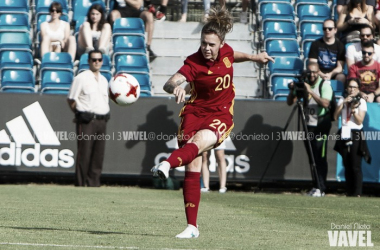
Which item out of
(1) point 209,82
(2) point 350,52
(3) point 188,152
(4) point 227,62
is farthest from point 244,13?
(3) point 188,152

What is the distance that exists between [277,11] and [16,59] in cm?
621

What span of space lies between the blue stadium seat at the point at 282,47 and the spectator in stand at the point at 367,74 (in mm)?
2285

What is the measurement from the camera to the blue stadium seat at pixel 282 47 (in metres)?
18.4

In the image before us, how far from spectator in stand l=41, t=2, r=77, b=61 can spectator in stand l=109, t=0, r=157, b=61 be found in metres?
1.38

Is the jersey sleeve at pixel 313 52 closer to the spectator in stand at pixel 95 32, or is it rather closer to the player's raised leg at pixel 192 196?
the spectator in stand at pixel 95 32

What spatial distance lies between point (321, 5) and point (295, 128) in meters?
4.68

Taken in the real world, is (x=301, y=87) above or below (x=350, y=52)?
below

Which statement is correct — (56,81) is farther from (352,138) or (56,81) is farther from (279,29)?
(352,138)

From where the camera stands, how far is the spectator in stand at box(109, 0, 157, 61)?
61.1 ft


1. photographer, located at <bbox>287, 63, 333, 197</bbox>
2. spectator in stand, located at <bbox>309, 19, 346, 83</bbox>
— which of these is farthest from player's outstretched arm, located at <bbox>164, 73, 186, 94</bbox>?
spectator in stand, located at <bbox>309, 19, 346, 83</bbox>

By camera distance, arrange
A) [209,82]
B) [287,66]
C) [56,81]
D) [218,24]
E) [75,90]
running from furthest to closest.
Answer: [287,66] < [56,81] < [75,90] < [209,82] < [218,24]

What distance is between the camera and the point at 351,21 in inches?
714

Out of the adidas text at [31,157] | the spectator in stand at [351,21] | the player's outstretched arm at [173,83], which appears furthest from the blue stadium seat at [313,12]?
the player's outstretched arm at [173,83]

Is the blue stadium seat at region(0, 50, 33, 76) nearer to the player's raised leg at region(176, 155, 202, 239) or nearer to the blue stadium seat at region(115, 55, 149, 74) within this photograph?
the blue stadium seat at region(115, 55, 149, 74)
